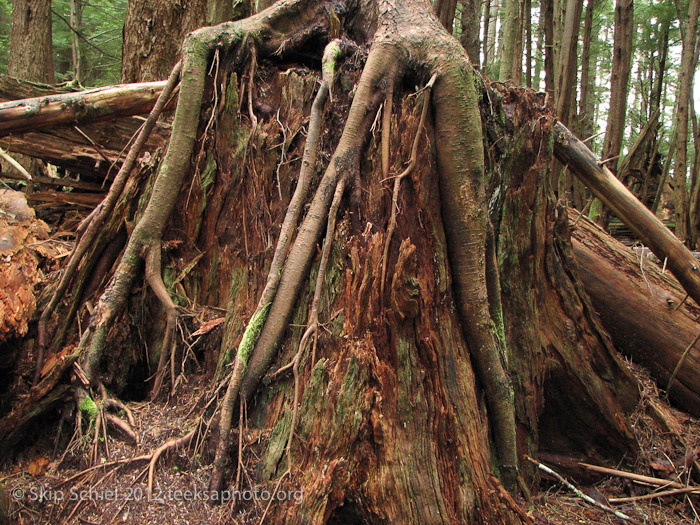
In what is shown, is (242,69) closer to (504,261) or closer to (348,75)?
(348,75)

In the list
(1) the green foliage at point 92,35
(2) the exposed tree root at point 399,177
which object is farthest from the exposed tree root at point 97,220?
(1) the green foliage at point 92,35

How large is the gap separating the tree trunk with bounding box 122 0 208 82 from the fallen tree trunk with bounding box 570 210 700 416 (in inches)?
202

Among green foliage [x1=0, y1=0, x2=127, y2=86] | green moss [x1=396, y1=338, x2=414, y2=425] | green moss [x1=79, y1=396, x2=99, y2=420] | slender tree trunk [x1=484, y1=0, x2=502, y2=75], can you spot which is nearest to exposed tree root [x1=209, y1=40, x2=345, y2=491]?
green moss [x1=396, y1=338, x2=414, y2=425]

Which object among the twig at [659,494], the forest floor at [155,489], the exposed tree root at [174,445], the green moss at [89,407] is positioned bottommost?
the twig at [659,494]

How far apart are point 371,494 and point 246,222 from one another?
1.73 metres

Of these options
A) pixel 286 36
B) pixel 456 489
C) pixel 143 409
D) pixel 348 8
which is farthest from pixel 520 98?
pixel 143 409

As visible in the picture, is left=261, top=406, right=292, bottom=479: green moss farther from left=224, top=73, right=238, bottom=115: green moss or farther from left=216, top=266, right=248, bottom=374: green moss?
left=224, top=73, right=238, bottom=115: green moss

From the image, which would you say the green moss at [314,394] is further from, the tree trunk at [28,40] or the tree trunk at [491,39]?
the tree trunk at [491,39]

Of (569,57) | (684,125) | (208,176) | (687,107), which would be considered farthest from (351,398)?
(684,125)

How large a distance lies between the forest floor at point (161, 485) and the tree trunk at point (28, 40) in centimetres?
801

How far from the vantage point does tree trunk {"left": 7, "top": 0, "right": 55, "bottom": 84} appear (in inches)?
320

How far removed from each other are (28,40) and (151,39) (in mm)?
4568

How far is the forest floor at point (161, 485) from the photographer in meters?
2.23

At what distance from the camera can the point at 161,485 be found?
2.35 m
